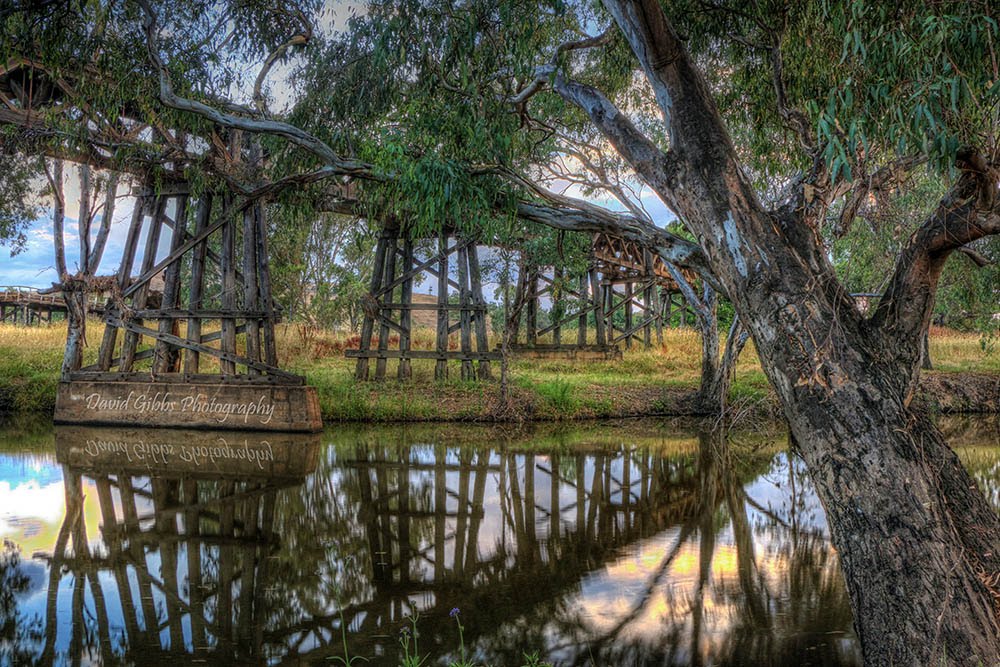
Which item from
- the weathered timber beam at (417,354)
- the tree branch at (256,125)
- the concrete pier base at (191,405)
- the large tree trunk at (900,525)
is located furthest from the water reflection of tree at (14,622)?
the weathered timber beam at (417,354)

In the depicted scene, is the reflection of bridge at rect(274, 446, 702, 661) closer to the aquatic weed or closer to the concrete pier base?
the aquatic weed

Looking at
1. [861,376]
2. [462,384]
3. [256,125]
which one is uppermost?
[256,125]

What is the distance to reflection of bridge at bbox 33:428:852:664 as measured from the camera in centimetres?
430

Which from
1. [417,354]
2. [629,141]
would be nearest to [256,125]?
[629,141]

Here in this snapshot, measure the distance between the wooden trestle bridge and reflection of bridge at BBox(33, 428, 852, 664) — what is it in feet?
0.07

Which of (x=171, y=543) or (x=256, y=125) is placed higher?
(x=256, y=125)

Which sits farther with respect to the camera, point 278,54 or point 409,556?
point 278,54

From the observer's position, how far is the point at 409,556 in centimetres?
586

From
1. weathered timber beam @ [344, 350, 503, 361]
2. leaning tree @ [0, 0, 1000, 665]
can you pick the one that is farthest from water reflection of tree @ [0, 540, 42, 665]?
weathered timber beam @ [344, 350, 503, 361]

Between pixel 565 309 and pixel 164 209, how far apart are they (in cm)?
1147

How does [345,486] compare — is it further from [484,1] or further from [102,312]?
[102,312]

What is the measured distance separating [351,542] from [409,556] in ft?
1.98

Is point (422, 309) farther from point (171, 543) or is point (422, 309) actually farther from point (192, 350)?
point (171, 543)

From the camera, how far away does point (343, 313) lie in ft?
68.7
